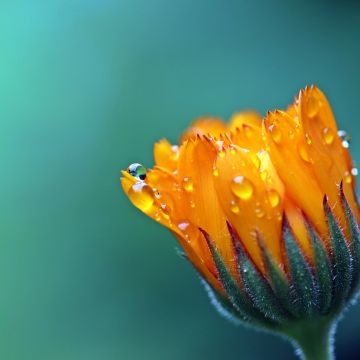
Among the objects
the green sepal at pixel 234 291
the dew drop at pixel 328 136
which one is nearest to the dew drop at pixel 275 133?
the dew drop at pixel 328 136

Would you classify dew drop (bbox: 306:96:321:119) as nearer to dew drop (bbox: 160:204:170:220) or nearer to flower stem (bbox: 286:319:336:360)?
dew drop (bbox: 160:204:170:220)

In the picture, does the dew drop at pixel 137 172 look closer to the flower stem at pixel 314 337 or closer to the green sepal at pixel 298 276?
the green sepal at pixel 298 276

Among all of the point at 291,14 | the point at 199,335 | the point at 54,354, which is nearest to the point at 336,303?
the point at 199,335

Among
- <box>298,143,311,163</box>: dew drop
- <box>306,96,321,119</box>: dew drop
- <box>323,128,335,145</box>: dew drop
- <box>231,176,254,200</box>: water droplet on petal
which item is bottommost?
<box>231,176,254,200</box>: water droplet on petal

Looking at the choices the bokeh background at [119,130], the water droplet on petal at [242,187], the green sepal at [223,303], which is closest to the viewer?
the water droplet on petal at [242,187]

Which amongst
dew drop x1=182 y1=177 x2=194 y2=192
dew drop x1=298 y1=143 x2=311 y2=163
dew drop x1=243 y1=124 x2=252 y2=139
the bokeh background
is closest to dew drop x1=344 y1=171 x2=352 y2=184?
dew drop x1=298 y1=143 x2=311 y2=163

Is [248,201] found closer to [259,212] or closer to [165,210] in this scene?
[259,212]
